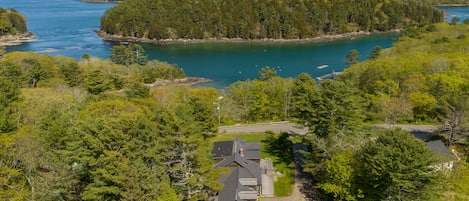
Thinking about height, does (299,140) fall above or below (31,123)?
below

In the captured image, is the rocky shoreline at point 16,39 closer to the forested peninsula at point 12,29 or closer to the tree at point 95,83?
the forested peninsula at point 12,29

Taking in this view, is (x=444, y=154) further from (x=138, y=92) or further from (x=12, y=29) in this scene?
(x=12, y=29)

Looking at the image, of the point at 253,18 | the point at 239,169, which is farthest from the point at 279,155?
the point at 253,18

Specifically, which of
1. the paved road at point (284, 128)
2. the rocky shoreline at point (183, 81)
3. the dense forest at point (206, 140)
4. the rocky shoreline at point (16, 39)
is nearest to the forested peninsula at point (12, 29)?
the rocky shoreline at point (16, 39)

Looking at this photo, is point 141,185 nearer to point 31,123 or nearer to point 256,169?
point 256,169

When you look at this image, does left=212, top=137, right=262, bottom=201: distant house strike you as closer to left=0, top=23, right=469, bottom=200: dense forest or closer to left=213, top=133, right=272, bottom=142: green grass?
left=0, top=23, right=469, bottom=200: dense forest

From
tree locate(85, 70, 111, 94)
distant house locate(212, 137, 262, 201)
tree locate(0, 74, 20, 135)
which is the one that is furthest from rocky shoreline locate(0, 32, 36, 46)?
distant house locate(212, 137, 262, 201)

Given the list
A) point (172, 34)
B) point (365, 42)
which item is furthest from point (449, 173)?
point (172, 34)
